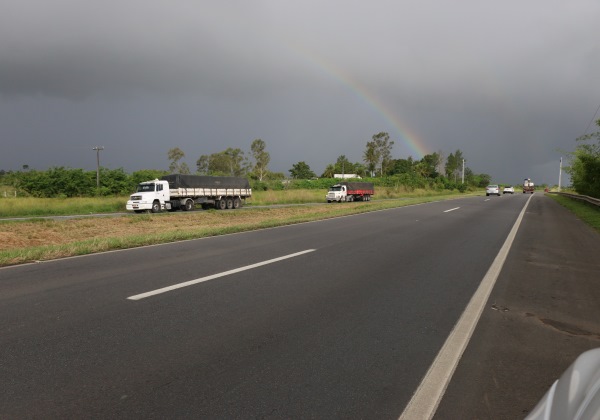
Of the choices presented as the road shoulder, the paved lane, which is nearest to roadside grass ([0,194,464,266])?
the paved lane

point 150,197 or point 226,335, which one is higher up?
point 150,197

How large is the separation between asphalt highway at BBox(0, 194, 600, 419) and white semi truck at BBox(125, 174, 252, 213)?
2163cm

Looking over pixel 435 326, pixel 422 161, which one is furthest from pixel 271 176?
pixel 435 326

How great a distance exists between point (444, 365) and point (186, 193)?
30.1m

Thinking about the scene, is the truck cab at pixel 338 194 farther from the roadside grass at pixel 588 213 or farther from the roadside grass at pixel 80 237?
the roadside grass at pixel 80 237

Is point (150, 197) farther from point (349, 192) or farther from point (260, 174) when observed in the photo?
point (260, 174)

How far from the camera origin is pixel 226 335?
4.20m

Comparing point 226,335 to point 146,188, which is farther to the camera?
point 146,188

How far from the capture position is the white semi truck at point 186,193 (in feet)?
95.6

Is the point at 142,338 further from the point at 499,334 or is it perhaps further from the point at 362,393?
the point at 499,334

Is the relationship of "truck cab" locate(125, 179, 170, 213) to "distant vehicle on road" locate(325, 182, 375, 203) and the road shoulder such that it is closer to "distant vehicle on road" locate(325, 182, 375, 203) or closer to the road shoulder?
"distant vehicle on road" locate(325, 182, 375, 203)

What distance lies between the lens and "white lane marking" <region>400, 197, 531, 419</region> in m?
2.90

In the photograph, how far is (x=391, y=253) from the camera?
939cm

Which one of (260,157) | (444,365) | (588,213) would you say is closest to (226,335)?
(444,365)
